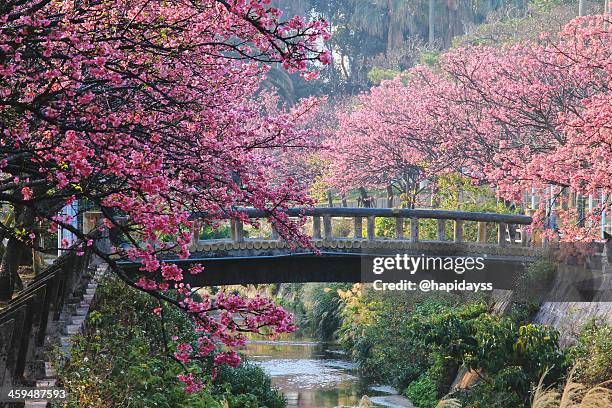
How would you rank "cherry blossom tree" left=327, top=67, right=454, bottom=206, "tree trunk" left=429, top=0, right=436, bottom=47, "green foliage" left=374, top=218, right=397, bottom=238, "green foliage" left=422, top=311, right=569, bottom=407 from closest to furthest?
"green foliage" left=422, top=311, right=569, bottom=407
"cherry blossom tree" left=327, top=67, right=454, bottom=206
"green foliage" left=374, top=218, right=397, bottom=238
"tree trunk" left=429, top=0, right=436, bottom=47


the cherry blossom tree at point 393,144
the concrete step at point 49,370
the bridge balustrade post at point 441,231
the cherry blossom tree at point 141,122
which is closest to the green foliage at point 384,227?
the cherry blossom tree at point 393,144

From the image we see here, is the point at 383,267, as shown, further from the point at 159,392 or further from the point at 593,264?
the point at 159,392

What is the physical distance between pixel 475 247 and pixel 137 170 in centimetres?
1880

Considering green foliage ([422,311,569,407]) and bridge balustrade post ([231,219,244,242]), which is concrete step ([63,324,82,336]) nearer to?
green foliage ([422,311,569,407])

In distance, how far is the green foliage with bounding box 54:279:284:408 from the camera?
37.2 feet

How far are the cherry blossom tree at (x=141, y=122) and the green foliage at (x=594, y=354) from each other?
646cm

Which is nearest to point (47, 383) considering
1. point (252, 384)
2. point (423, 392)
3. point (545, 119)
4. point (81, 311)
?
point (81, 311)

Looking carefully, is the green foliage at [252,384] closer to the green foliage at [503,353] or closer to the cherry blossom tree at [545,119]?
the green foliage at [503,353]

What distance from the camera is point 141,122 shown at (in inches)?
413

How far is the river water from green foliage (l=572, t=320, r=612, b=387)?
6.76 m

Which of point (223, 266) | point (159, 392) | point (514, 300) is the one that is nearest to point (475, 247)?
point (514, 300)

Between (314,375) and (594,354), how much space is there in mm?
12435

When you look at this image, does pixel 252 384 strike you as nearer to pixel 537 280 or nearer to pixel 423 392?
pixel 423 392

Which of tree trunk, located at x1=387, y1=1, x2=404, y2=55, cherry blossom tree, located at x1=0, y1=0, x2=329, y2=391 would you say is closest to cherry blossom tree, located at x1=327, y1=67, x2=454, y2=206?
cherry blossom tree, located at x1=0, y1=0, x2=329, y2=391
